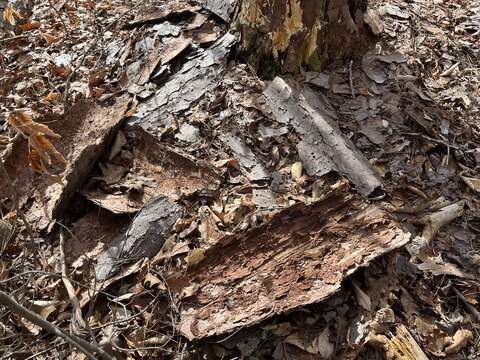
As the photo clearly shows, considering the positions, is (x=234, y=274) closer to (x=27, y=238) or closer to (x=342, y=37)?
(x=27, y=238)

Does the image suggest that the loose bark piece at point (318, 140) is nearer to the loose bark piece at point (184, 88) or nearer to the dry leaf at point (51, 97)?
the loose bark piece at point (184, 88)

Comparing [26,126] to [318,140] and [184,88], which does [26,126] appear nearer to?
[184,88]

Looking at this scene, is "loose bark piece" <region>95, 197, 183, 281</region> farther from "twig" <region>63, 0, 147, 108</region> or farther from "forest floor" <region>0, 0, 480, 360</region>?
"twig" <region>63, 0, 147, 108</region>

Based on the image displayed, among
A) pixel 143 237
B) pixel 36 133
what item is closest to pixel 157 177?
pixel 143 237

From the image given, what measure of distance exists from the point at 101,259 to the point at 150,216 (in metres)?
0.39

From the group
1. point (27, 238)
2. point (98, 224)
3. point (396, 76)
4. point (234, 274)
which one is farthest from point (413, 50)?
point (27, 238)

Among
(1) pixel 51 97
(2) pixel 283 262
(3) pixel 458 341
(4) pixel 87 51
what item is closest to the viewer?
(3) pixel 458 341

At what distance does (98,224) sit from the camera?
9.74 ft

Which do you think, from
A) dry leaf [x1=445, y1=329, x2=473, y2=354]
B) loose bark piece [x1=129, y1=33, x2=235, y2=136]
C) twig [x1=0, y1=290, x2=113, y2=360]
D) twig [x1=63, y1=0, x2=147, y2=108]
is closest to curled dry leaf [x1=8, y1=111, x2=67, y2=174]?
twig [x1=0, y1=290, x2=113, y2=360]

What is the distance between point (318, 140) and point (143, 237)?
4.32ft

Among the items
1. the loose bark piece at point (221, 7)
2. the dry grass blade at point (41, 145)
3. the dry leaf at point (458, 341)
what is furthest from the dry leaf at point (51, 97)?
the dry leaf at point (458, 341)

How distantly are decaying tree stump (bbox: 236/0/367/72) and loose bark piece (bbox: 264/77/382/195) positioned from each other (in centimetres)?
26

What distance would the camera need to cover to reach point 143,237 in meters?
2.76

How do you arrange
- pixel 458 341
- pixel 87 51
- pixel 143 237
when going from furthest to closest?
pixel 87 51, pixel 143 237, pixel 458 341
